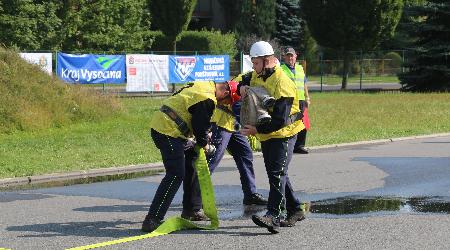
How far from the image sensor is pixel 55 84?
21156 millimetres

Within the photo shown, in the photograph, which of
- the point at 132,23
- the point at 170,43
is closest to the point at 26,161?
the point at 132,23

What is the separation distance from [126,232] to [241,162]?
7.39 feet

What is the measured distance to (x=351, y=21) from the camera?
142ft

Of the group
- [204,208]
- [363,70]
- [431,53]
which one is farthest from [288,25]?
[204,208]

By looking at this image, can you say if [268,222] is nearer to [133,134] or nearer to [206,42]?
[133,134]

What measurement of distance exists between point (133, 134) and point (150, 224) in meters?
10.5

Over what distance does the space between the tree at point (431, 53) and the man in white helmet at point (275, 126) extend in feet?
106

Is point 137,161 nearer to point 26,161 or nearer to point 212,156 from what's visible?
point 26,161

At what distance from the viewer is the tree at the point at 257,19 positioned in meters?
60.2

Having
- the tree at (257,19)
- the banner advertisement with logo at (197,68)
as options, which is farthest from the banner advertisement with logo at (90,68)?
the tree at (257,19)

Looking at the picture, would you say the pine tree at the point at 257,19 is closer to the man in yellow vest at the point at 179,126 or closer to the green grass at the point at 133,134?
the green grass at the point at 133,134

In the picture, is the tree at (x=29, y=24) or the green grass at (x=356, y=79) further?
the green grass at (x=356, y=79)

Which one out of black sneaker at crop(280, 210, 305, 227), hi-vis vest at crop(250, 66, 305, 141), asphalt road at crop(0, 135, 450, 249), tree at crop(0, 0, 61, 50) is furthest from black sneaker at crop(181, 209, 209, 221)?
tree at crop(0, 0, 61, 50)

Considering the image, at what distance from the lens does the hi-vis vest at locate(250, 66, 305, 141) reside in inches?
330
